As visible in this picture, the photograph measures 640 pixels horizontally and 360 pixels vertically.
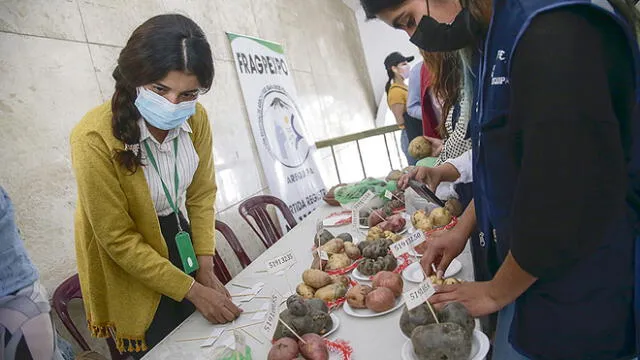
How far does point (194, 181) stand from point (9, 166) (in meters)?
0.74

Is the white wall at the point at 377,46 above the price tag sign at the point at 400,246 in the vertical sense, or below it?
above

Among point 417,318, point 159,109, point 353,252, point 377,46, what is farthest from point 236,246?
point 377,46

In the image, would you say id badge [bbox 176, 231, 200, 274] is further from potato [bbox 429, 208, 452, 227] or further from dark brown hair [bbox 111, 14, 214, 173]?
potato [bbox 429, 208, 452, 227]

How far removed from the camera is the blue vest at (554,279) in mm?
750

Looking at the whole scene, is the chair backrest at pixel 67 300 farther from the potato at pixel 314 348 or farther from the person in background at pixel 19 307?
the potato at pixel 314 348

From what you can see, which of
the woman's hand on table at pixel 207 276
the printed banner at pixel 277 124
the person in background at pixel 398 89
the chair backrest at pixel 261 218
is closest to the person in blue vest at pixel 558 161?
A: the woman's hand on table at pixel 207 276

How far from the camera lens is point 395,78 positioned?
4.50 meters

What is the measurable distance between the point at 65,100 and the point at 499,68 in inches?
81.1

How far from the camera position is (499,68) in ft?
2.49

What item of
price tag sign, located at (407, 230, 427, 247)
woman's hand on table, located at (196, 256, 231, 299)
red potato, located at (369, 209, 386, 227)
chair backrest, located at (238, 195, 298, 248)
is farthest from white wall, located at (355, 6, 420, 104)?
price tag sign, located at (407, 230, 427, 247)

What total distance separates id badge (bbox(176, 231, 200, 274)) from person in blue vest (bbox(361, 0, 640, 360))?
1.11 meters

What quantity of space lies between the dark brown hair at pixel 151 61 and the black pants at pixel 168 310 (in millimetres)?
335

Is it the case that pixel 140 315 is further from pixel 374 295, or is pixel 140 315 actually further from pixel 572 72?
pixel 572 72

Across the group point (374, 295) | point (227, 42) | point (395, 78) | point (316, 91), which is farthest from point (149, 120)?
point (316, 91)
